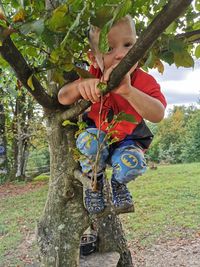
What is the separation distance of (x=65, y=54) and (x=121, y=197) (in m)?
0.62

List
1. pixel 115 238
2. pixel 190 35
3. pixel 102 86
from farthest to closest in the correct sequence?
pixel 115 238
pixel 190 35
pixel 102 86

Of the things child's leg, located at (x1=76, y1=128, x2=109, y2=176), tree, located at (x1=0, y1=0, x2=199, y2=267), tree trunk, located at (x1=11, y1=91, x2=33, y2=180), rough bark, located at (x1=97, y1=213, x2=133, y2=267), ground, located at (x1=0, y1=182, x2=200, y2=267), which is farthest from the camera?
tree trunk, located at (x1=11, y1=91, x2=33, y2=180)

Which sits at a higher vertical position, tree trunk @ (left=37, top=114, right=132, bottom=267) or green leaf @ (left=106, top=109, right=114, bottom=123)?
green leaf @ (left=106, top=109, right=114, bottom=123)

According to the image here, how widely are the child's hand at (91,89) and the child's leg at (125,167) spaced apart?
0.34m

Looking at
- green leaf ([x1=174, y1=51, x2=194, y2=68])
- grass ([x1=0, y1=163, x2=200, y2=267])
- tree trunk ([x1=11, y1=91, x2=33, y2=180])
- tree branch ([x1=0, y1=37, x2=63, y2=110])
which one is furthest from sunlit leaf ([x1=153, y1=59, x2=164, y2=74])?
tree trunk ([x1=11, y1=91, x2=33, y2=180])

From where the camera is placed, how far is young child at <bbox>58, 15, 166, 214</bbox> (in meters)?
1.22

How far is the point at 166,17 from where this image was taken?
768mm

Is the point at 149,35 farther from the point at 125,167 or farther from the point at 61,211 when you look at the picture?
the point at 61,211

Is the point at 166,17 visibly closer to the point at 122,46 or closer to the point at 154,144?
the point at 122,46

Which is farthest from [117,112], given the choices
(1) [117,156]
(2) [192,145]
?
(2) [192,145]

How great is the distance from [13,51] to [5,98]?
8444 mm

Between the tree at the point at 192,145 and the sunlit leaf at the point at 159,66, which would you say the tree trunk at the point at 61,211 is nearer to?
the sunlit leaf at the point at 159,66

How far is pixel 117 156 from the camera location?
143cm

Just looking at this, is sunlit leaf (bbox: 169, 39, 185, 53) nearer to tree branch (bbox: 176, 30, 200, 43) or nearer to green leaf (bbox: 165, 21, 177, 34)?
tree branch (bbox: 176, 30, 200, 43)
